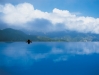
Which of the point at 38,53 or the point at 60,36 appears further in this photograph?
the point at 60,36

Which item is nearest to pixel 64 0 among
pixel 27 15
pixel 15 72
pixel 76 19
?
pixel 76 19

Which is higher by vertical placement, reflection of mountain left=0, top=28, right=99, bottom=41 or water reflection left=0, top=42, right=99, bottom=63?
reflection of mountain left=0, top=28, right=99, bottom=41

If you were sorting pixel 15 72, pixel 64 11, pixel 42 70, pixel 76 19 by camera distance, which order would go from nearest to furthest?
pixel 15 72 → pixel 42 70 → pixel 64 11 → pixel 76 19

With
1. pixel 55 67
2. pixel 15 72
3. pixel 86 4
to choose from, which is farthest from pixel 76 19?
pixel 15 72

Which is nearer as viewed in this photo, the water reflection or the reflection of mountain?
the water reflection

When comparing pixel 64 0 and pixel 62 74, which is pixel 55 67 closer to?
pixel 62 74

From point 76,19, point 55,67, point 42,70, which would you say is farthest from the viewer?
point 76,19

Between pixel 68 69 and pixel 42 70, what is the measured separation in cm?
153

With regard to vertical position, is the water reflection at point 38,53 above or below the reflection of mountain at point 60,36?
below

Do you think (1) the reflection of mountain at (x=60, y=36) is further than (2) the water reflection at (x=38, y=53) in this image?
Yes

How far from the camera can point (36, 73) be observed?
25.5ft

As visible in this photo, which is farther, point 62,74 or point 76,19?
point 76,19

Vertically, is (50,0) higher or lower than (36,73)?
higher

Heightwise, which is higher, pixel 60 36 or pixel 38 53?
pixel 60 36
